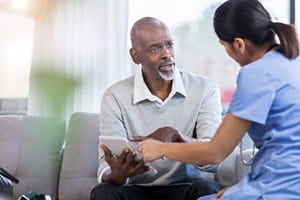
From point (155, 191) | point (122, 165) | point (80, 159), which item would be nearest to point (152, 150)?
point (122, 165)

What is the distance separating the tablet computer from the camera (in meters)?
1.90

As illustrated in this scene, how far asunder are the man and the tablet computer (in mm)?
227

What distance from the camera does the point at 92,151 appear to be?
2.70 metres

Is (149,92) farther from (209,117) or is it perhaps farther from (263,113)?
(263,113)

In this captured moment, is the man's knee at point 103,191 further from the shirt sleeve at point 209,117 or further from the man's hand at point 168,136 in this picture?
the shirt sleeve at point 209,117

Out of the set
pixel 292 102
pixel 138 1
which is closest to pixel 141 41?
pixel 138 1

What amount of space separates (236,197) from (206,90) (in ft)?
3.21

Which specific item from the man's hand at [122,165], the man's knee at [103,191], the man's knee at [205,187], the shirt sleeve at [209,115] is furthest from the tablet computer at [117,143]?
the shirt sleeve at [209,115]

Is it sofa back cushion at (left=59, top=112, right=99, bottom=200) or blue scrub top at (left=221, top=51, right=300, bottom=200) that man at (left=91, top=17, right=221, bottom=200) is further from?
blue scrub top at (left=221, top=51, right=300, bottom=200)

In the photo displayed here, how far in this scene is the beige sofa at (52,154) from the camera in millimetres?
2627

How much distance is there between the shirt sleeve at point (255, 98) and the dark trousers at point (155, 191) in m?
0.74

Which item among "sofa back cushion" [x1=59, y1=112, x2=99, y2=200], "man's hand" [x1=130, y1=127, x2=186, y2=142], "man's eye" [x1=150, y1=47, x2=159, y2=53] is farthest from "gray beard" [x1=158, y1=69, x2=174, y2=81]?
"sofa back cushion" [x1=59, y1=112, x2=99, y2=200]

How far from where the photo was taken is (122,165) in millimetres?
2018

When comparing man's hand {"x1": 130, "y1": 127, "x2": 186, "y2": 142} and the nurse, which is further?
man's hand {"x1": 130, "y1": 127, "x2": 186, "y2": 142}
